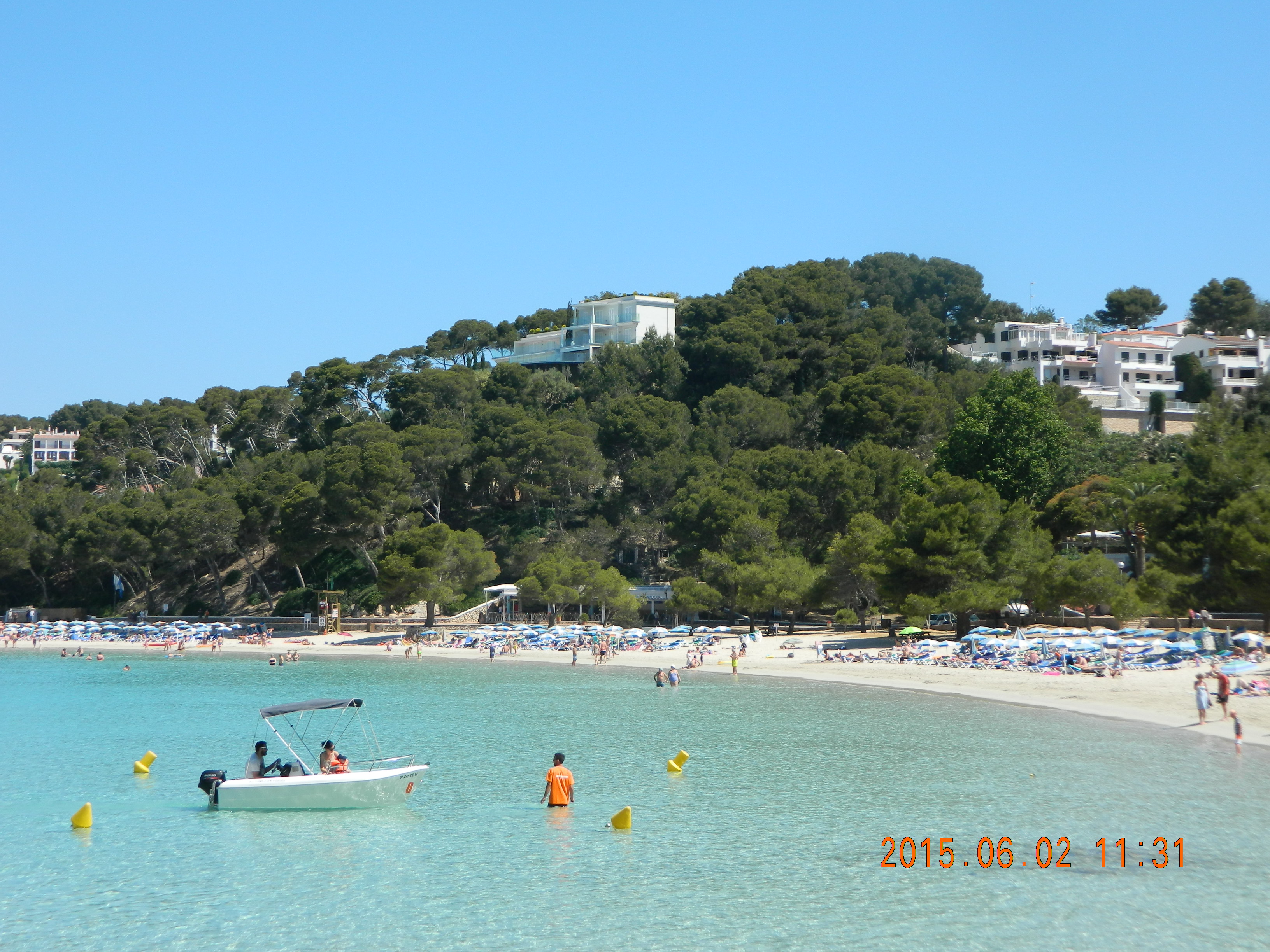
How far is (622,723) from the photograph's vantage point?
32406mm

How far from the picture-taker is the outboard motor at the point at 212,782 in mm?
20578

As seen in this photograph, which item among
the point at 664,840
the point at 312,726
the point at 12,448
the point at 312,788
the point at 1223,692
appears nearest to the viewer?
the point at 664,840

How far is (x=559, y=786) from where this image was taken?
20.7 metres

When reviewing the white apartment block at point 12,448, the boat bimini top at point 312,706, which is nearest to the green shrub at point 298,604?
the boat bimini top at point 312,706

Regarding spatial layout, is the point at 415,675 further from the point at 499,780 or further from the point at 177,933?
the point at 177,933

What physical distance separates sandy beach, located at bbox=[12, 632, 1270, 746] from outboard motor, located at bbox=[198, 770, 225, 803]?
2093cm

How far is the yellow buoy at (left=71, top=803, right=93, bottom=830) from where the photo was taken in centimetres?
1994

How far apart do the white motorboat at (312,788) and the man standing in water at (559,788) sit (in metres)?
2.20

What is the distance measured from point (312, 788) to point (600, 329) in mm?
78698

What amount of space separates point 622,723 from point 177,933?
61.6 feet

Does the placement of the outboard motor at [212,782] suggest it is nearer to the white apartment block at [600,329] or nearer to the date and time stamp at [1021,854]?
the date and time stamp at [1021,854]

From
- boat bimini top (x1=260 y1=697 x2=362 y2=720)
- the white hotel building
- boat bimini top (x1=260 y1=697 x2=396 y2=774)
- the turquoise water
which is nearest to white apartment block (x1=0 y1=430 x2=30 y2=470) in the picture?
the white hotel building

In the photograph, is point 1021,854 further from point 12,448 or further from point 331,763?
point 12,448

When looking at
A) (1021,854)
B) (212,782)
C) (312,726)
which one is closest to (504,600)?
(312,726)
